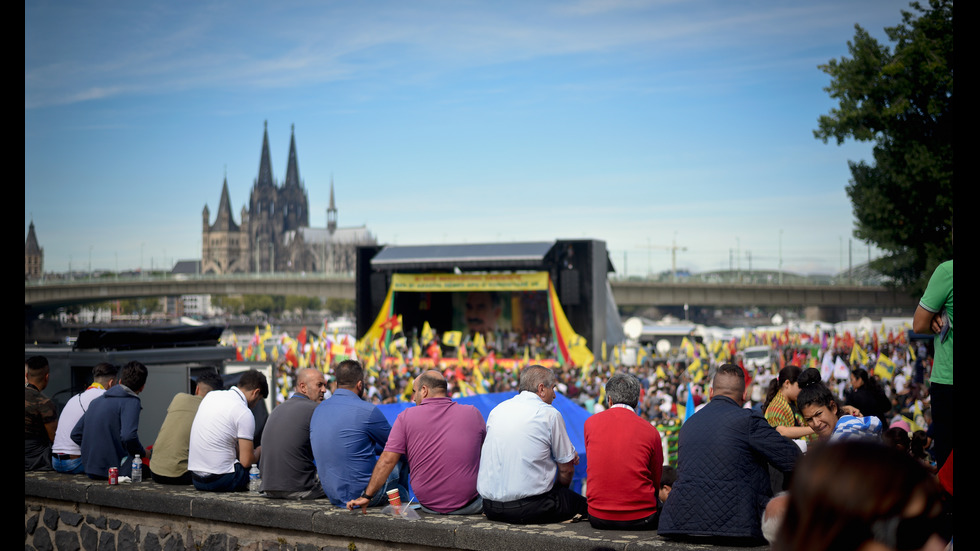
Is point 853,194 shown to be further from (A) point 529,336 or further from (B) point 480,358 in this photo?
(A) point 529,336

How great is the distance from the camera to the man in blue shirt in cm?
573

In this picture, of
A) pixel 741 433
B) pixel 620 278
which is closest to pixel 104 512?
pixel 741 433

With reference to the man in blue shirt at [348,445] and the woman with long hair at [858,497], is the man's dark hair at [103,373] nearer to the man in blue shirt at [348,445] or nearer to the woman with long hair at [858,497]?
the man in blue shirt at [348,445]

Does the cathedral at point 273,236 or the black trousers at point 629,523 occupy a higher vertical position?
the cathedral at point 273,236

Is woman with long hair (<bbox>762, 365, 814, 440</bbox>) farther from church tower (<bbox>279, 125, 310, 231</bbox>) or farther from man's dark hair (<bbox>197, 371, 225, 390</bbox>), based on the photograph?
church tower (<bbox>279, 125, 310, 231</bbox>)

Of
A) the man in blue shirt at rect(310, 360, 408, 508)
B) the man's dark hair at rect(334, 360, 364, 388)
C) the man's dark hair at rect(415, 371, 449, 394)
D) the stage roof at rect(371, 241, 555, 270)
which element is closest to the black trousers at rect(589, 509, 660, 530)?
the man's dark hair at rect(415, 371, 449, 394)

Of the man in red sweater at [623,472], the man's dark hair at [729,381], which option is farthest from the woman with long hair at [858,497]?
the man in red sweater at [623,472]

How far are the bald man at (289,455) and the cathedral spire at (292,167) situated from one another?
18676cm

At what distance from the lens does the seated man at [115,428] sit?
673 cm

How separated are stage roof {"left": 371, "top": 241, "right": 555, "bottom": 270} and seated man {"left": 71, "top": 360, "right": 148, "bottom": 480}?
80.4 feet

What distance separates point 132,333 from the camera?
1002 cm

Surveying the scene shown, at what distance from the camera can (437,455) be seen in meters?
5.48

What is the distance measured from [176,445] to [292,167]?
189920 mm

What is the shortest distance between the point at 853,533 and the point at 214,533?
5.31 m
